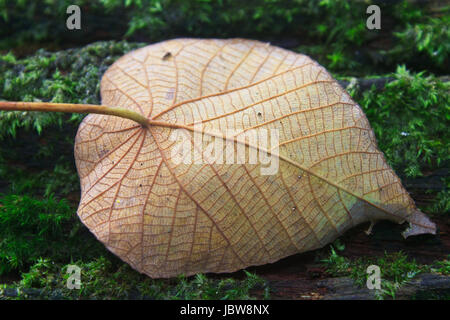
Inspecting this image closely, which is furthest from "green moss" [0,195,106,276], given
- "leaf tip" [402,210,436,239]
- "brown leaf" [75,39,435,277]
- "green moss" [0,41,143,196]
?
"leaf tip" [402,210,436,239]

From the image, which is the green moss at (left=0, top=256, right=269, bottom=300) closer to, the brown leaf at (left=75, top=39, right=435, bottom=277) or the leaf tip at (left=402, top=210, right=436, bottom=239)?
the brown leaf at (left=75, top=39, right=435, bottom=277)

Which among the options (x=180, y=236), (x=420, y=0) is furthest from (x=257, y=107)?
(x=420, y=0)

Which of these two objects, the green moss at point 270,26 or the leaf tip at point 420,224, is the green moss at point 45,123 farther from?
the leaf tip at point 420,224

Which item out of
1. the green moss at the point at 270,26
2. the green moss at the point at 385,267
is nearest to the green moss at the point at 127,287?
the green moss at the point at 385,267

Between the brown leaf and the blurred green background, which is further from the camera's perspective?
the blurred green background

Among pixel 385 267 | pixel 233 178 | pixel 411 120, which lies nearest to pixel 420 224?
pixel 385 267
